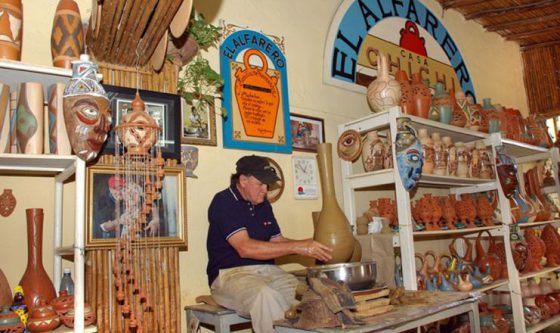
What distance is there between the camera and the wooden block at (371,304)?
213 cm

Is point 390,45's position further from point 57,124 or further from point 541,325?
point 57,124

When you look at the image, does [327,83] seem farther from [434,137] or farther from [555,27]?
[555,27]

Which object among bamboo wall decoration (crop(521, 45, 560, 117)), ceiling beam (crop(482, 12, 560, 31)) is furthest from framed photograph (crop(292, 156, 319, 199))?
bamboo wall decoration (crop(521, 45, 560, 117))

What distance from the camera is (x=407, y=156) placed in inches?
119

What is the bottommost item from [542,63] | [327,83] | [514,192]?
[514,192]

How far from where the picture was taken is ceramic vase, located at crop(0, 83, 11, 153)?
1830mm

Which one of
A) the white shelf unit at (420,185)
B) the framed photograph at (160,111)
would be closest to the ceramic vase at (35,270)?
the framed photograph at (160,111)

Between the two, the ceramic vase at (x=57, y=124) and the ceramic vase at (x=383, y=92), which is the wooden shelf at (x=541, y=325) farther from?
the ceramic vase at (x=57, y=124)

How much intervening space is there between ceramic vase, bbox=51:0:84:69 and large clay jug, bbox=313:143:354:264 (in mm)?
1511

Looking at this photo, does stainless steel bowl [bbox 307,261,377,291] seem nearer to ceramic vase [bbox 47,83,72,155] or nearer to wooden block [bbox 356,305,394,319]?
wooden block [bbox 356,305,394,319]

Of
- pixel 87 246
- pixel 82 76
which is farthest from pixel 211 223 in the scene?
pixel 82 76

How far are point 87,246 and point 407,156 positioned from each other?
1991 millimetres

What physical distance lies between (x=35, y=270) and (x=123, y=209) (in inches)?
18.0

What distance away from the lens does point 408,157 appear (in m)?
3.03
